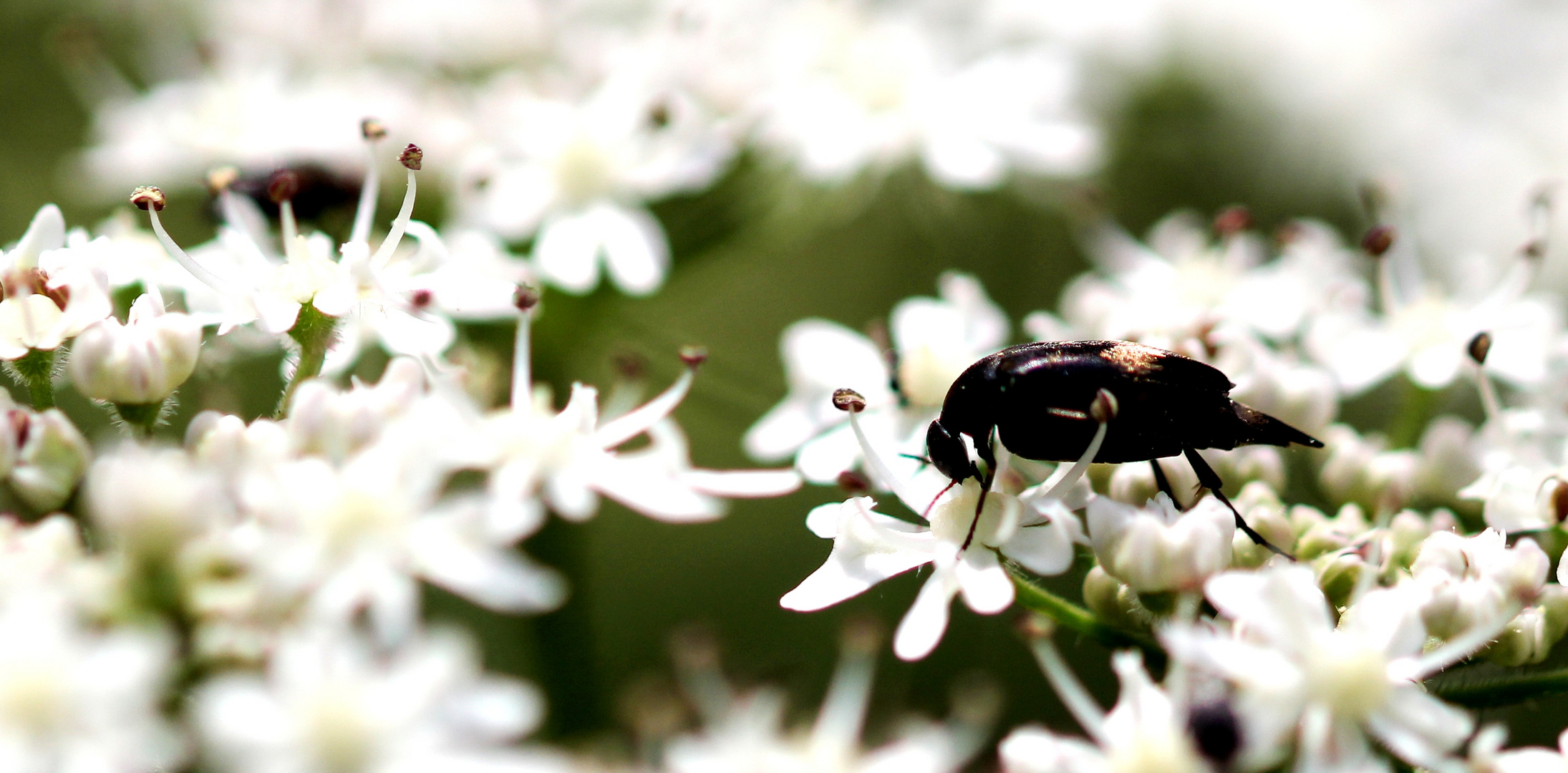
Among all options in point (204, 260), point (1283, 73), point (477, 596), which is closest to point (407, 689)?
point (477, 596)

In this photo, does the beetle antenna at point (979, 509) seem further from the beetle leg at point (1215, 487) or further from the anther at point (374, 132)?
the anther at point (374, 132)

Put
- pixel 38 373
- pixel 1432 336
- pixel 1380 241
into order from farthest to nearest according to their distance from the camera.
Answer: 1. pixel 1432 336
2. pixel 1380 241
3. pixel 38 373

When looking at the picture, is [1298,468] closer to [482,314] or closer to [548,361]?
[548,361]

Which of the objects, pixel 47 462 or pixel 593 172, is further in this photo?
pixel 593 172

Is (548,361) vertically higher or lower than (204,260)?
higher

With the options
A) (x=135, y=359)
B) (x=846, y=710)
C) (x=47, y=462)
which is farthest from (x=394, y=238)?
(x=846, y=710)

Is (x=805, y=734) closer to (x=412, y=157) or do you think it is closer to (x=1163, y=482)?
(x=1163, y=482)

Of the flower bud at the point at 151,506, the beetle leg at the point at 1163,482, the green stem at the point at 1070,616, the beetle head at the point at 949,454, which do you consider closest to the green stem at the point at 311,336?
the flower bud at the point at 151,506
